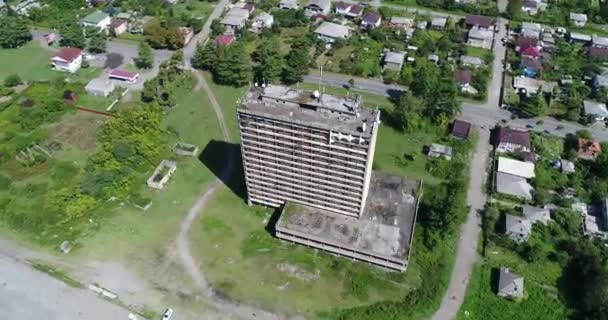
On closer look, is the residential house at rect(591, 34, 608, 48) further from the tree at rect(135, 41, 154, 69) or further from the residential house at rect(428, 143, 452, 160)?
the tree at rect(135, 41, 154, 69)

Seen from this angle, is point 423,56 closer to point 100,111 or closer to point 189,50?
point 189,50

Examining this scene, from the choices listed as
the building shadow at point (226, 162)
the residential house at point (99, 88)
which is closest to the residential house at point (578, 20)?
the building shadow at point (226, 162)

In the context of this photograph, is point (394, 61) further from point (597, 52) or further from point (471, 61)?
point (597, 52)

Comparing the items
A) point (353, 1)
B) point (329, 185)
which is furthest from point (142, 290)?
point (353, 1)

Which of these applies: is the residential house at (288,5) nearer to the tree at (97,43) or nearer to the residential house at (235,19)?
the residential house at (235,19)

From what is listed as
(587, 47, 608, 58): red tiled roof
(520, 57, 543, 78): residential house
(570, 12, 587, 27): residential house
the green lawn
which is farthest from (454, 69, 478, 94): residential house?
the green lawn

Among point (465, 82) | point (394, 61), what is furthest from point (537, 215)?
point (394, 61)

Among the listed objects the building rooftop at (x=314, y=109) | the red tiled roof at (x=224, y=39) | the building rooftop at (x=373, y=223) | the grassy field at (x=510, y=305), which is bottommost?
the grassy field at (x=510, y=305)

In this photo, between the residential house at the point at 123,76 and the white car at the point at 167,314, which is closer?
the white car at the point at 167,314
